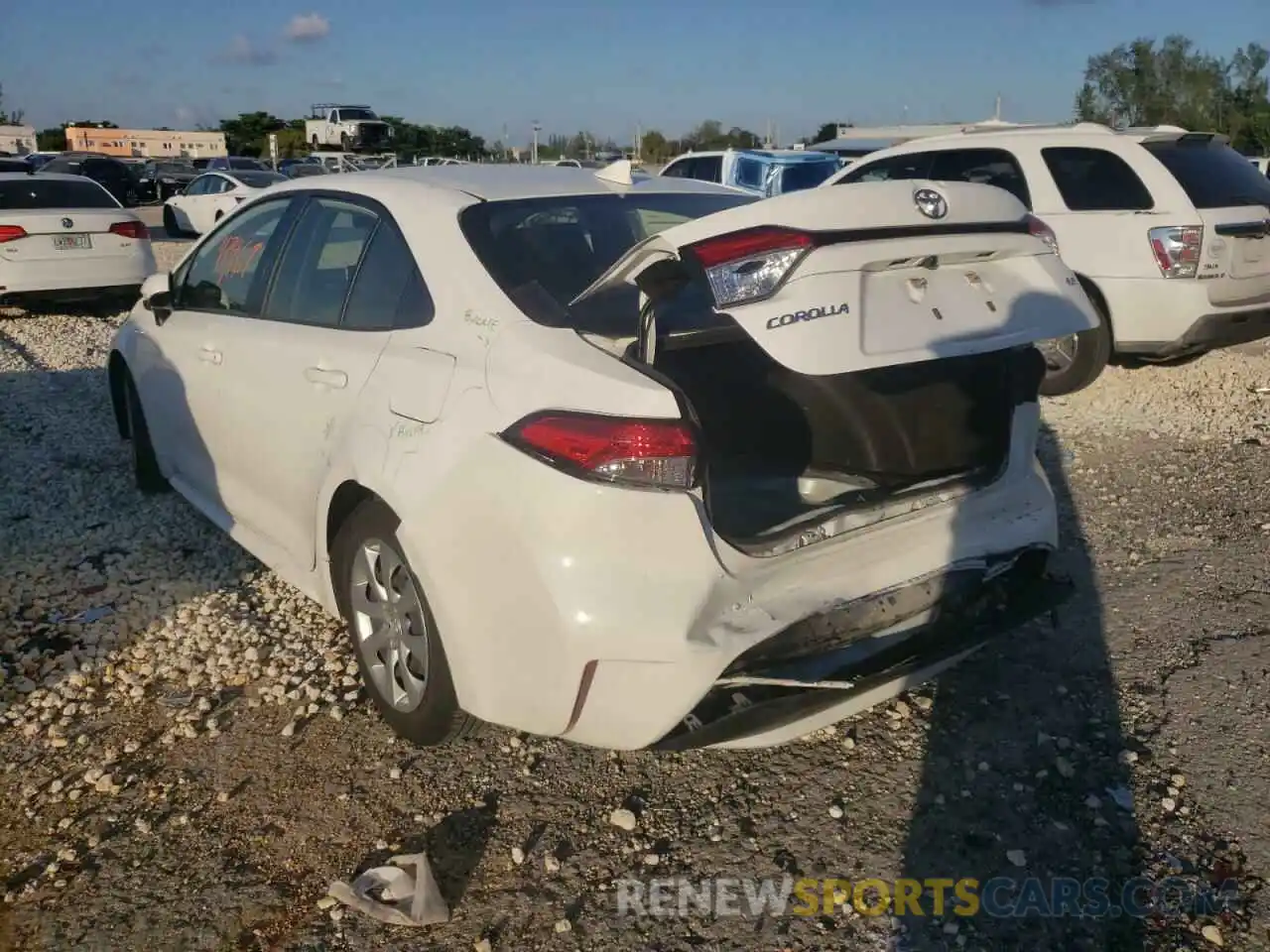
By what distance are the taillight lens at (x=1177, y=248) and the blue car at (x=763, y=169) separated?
8949 mm

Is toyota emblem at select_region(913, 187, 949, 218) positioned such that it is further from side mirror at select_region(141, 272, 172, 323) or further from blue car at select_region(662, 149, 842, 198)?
blue car at select_region(662, 149, 842, 198)

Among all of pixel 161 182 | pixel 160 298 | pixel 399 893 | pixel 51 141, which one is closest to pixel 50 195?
pixel 160 298

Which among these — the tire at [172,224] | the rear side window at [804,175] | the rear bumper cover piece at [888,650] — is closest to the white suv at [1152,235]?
the rear bumper cover piece at [888,650]

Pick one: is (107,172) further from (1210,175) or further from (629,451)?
(629,451)

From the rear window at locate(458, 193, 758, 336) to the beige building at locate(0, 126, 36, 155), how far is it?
59251mm

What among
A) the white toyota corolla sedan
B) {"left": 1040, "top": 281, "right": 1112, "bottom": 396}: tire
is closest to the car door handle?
the white toyota corolla sedan

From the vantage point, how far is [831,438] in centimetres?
362

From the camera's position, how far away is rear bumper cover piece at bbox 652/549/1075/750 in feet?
8.78

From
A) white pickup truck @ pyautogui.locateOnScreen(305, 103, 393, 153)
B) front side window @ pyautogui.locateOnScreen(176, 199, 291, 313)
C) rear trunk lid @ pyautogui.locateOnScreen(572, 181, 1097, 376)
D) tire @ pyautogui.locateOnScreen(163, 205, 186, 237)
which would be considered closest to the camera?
rear trunk lid @ pyautogui.locateOnScreen(572, 181, 1097, 376)

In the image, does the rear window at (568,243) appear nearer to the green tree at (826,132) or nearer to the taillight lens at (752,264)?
the taillight lens at (752,264)

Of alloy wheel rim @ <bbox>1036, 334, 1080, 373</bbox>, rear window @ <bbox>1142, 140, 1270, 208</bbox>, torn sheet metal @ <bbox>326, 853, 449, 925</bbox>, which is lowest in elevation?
torn sheet metal @ <bbox>326, 853, 449, 925</bbox>

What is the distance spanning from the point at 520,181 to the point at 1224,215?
5.64 meters

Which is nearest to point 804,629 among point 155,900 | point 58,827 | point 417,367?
point 417,367

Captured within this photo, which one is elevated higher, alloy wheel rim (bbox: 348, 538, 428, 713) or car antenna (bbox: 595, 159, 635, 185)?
car antenna (bbox: 595, 159, 635, 185)
